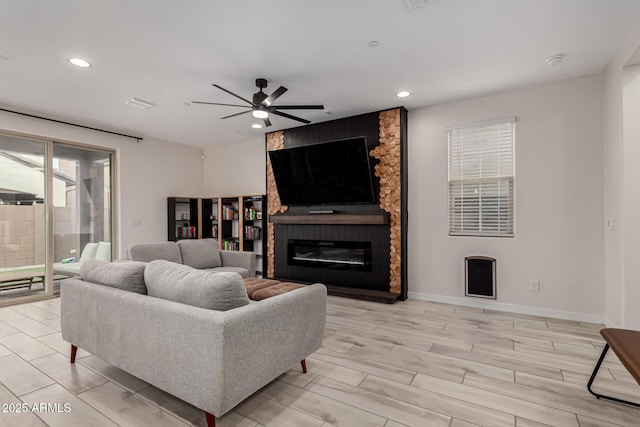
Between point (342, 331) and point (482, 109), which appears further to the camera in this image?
point (482, 109)

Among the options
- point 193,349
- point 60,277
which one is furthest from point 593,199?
point 60,277

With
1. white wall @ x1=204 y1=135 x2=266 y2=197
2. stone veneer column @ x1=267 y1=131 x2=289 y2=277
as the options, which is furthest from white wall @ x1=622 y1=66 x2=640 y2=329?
white wall @ x1=204 y1=135 x2=266 y2=197

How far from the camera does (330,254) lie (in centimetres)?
502

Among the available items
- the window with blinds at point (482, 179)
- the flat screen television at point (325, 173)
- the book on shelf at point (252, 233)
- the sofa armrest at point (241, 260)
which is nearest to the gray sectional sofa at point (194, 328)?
the sofa armrest at point (241, 260)

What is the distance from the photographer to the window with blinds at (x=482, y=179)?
3.92m

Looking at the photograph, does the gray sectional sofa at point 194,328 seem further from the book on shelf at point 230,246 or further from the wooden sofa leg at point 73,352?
the book on shelf at point 230,246

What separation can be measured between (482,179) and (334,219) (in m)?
2.06

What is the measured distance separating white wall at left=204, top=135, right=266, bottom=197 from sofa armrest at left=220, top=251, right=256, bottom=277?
1773 millimetres

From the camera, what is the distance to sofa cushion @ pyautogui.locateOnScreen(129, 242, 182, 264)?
3863 mm

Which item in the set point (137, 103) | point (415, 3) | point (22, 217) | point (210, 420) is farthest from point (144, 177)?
point (415, 3)

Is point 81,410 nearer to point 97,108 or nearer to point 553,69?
point 97,108

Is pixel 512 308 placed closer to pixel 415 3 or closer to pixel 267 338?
pixel 267 338

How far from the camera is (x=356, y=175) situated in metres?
4.49

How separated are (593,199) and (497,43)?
2.07 meters
